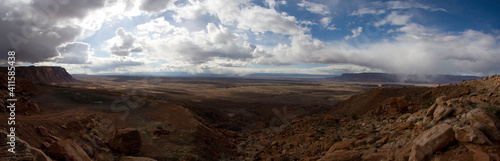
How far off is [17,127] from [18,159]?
4.27m

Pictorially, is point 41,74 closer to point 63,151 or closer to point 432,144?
point 63,151

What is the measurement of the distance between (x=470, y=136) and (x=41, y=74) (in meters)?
150

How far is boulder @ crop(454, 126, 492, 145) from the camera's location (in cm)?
594

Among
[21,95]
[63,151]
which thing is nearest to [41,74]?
[21,95]

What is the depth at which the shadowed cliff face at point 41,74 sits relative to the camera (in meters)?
94.1

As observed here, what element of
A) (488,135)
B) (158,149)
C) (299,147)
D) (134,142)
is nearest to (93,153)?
(134,142)

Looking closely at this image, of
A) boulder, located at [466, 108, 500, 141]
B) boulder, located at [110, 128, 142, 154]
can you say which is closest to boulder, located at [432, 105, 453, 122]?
boulder, located at [466, 108, 500, 141]

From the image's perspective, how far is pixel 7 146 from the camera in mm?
6133

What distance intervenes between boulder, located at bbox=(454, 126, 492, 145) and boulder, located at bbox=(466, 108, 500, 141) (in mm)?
285

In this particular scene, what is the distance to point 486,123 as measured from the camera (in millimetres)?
6500

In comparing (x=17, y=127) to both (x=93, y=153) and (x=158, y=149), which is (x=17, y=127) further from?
(x=158, y=149)

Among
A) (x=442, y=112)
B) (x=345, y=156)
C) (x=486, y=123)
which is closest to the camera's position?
(x=486, y=123)

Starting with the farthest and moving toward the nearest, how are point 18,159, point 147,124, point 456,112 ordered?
point 147,124, point 456,112, point 18,159

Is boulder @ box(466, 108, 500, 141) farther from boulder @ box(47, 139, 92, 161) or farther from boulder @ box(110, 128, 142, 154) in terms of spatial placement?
boulder @ box(110, 128, 142, 154)
